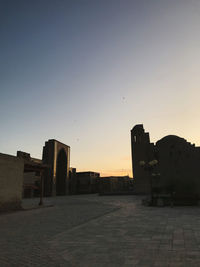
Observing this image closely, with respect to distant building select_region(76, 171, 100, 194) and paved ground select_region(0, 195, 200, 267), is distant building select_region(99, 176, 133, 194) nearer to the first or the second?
distant building select_region(76, 171, 100, 194)

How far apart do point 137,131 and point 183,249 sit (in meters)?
40.4

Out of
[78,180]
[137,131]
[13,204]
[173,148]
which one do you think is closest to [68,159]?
[78,180]

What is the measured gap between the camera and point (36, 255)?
5.04 metres

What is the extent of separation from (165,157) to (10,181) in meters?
33.1

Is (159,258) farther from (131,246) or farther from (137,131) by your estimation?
(137,131)

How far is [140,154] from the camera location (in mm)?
43219

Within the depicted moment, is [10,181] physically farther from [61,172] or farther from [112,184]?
[112,184]

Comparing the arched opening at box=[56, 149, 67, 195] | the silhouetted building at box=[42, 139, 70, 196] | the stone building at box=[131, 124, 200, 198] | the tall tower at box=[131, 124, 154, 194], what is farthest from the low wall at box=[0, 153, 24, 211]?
the arched opening at box=[56, 149, 67, 195]

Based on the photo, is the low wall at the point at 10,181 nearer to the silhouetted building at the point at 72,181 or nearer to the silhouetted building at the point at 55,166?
the silhouetted building at the point at 55,166

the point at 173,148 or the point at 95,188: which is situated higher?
the point at 173,148

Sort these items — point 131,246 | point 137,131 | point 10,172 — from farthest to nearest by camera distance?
point 137,131, point 10,172, point 131,246

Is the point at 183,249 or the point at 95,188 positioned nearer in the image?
the point at 183,249

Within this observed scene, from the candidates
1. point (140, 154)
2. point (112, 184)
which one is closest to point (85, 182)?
point (112, 184)

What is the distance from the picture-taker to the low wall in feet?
49.2
